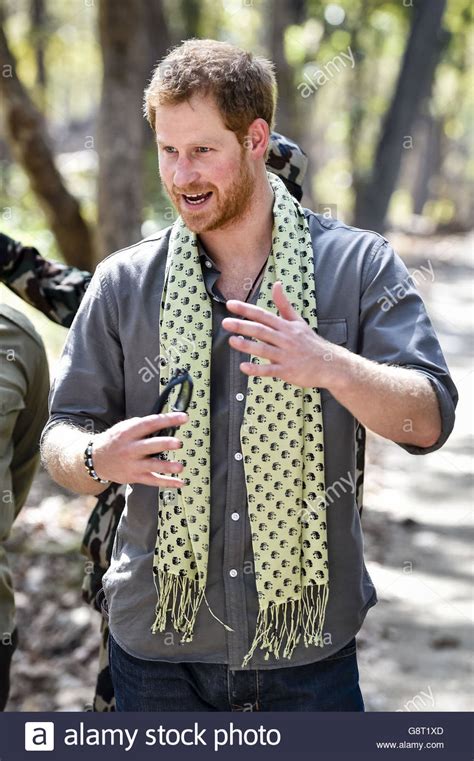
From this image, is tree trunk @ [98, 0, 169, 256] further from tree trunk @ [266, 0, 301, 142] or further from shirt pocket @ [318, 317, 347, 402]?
shirt pocket @ [318, 317, 347, 402]

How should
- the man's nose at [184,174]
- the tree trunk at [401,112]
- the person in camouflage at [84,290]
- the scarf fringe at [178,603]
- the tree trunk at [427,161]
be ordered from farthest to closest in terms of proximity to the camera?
1. the tree trunk at [427,161]
2. the tree trunk at [401,112]
3. the person in camouflage at [84,290]
4. the scarf fringe at [178,603]
5. the man's nose at [184,174]

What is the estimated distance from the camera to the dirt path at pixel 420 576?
4.95m

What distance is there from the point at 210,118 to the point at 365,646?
3.59 m

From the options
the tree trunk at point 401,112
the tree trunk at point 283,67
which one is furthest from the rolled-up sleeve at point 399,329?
the tree trunk at point 401,112

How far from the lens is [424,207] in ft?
113

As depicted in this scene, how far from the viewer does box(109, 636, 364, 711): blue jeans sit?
2.58 m

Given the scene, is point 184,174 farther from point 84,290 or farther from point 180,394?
point 84,290

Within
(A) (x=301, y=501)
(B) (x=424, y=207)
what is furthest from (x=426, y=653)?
(B) (x=424, y=207)

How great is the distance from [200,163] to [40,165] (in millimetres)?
4528

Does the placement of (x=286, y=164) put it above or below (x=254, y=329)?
above

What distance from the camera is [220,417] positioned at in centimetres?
261

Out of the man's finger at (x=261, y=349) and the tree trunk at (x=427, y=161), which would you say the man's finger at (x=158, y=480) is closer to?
the man's finger at (x=261, y=349)

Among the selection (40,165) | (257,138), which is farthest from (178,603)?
(40,165)

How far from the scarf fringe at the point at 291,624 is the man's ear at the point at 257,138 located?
41.7 inches
